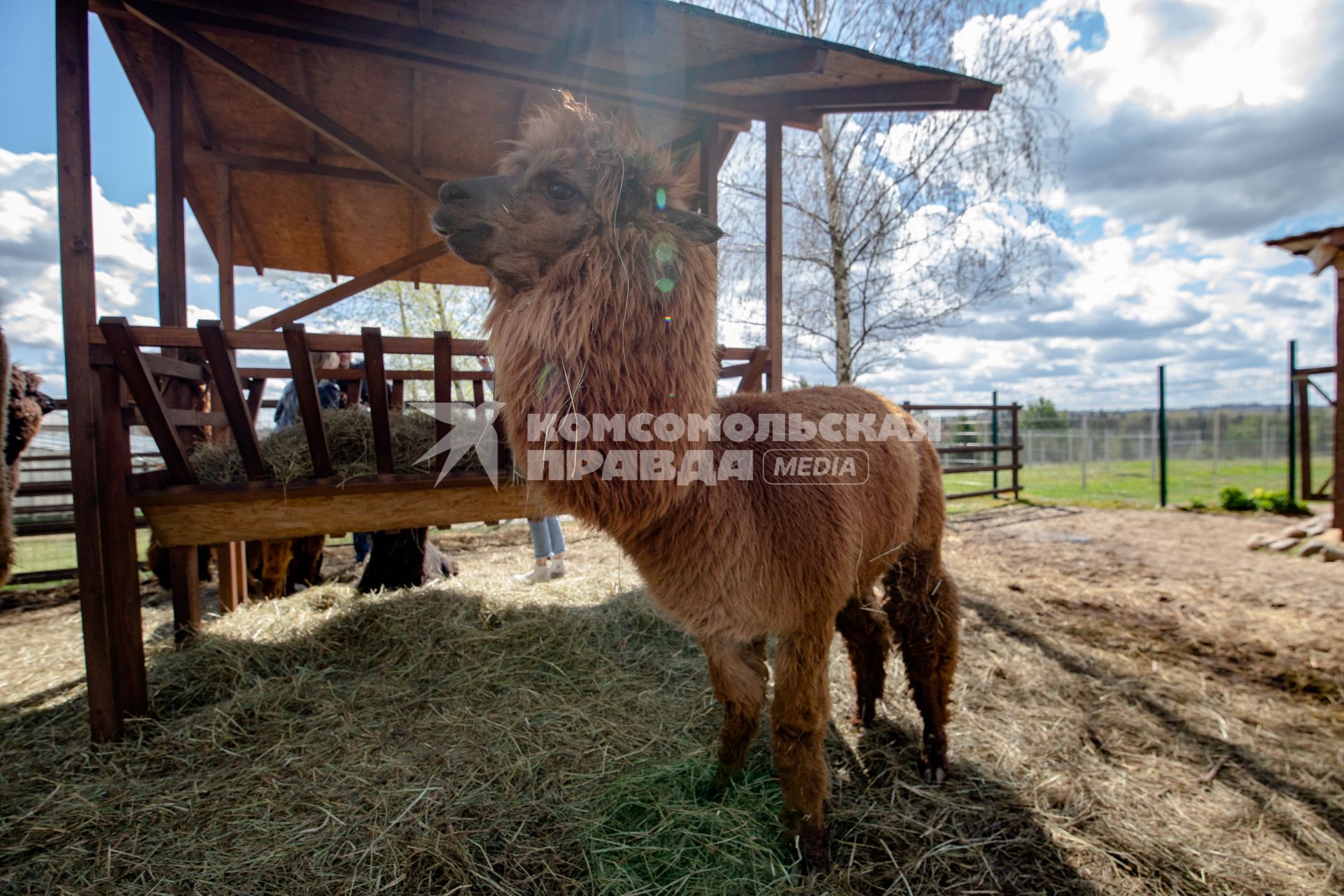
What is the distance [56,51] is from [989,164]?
363 inches

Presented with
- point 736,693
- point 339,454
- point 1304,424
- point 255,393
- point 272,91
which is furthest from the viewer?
point 1304,424

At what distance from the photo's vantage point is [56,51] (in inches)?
115

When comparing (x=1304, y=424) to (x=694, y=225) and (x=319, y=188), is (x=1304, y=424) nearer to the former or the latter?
(x=694, y=225)

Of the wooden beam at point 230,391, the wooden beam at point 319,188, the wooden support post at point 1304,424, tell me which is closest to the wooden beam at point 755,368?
the wooden beam at point 230,391

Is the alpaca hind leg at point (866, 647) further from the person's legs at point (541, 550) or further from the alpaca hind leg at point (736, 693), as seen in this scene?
the person's legs at point (541, 550)

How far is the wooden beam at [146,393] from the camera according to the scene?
258cm

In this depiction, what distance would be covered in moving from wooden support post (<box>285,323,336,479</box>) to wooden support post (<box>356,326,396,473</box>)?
25cm

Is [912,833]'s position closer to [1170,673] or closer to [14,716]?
[1170,673]

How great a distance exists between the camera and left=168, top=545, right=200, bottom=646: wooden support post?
3721mm

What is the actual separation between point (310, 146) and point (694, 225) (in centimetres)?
528

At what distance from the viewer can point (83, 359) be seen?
2.78m

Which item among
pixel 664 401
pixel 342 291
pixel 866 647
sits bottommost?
pixel 866 647

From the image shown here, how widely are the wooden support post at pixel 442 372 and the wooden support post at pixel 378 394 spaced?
0.26 m

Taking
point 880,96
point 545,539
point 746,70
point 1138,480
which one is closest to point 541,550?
point 545,539
